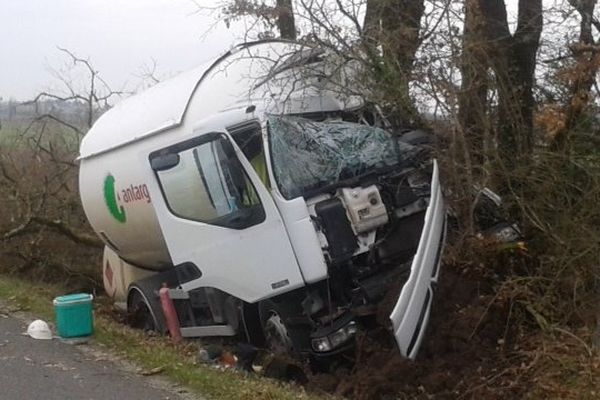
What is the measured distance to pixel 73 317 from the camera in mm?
9445

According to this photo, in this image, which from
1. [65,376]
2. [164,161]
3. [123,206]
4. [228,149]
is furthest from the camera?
[123,206]

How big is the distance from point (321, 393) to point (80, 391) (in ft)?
6.69

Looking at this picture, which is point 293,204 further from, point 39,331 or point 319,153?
point 39,331

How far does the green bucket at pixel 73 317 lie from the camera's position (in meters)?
9.44

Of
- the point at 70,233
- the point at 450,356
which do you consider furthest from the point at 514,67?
the point at 70,233

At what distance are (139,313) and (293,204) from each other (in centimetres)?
428

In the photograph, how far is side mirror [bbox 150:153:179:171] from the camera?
9250 millimetres

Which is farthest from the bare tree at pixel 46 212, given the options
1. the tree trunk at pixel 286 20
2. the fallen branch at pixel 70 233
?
the tree trunk at pixel 286 20

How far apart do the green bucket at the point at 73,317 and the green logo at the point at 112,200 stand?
2.27 meters

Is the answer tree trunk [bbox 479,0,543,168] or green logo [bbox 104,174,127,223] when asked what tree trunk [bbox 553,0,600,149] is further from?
green logo [bbox 104,174,127,223]

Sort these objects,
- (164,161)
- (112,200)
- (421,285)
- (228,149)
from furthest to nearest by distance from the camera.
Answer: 1. (112,200)
2. (164,161)
3. (228,149)
4. (421,285)

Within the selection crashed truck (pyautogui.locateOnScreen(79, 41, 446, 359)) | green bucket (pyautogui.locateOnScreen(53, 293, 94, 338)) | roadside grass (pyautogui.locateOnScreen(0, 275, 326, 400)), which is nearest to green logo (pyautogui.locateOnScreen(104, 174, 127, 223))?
roadside grass (pyautogui.locateOnScreen(0, 275, 326, 400))

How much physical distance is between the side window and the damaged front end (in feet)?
1.20

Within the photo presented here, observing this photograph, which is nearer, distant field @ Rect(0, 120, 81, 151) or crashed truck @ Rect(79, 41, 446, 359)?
crashed truck @ Rect(79, 41, 446, 359)
